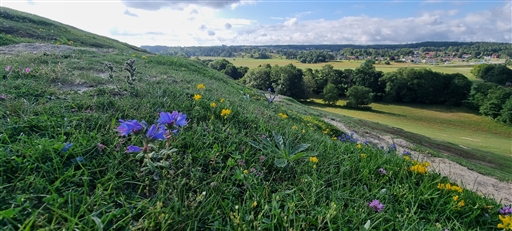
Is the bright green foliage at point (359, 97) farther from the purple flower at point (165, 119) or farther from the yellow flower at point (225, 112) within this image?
the purple flower at point (165, 119)

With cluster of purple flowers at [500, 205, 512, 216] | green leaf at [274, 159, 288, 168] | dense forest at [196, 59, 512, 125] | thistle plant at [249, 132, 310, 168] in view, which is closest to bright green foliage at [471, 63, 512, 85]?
dense forest at [196, 59, 512, 125]

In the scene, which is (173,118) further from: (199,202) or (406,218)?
(406,218)

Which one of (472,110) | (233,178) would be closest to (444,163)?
(233,178)

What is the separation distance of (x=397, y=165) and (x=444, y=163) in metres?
10.4

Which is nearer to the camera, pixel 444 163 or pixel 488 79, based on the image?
pixel 444 163

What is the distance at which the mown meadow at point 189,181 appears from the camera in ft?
A: 5.38

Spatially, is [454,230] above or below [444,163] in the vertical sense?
above

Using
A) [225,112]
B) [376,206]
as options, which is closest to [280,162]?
[376,206]

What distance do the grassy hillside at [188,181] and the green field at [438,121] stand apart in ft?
108

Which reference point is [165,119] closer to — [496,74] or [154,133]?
[154,133]

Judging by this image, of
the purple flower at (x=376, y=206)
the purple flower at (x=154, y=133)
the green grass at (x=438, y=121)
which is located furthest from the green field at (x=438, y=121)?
the purple flower at (x=154, y=133)

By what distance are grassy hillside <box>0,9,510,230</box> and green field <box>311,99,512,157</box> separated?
32985mm

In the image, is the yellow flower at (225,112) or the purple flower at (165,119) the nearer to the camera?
the purple flower at (165,119)

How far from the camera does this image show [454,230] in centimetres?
208
